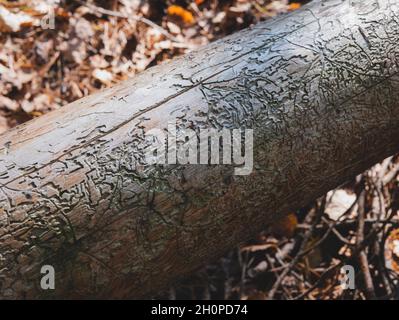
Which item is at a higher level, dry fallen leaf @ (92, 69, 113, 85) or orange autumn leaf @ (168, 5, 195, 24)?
orange autumn leaf @ (168, 5, 195, 24)

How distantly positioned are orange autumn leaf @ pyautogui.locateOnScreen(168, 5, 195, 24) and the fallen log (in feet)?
5.18

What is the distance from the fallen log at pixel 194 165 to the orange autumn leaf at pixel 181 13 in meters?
1.58

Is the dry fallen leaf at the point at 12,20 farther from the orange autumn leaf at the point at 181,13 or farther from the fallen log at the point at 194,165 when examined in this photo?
the fallen log at the point at 194,165

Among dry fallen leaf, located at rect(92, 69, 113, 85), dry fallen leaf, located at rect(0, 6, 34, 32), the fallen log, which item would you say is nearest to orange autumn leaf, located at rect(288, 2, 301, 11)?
dry fallen leaf, located at rect(92, 69, 113, 85)

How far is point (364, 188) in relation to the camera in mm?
2410

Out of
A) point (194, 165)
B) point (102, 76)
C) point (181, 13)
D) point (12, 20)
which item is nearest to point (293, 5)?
point (181, 13)

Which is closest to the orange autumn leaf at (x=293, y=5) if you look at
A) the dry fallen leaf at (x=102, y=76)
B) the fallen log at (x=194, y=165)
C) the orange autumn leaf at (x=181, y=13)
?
the orange autumn leaf at (x=181, y=13)

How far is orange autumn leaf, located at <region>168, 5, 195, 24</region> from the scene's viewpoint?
3178mm

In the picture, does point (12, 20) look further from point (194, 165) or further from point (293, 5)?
point (194, 165)

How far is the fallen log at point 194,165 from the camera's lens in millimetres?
1335

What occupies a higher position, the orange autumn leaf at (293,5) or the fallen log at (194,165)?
the orange autumn leaf at (293,5)

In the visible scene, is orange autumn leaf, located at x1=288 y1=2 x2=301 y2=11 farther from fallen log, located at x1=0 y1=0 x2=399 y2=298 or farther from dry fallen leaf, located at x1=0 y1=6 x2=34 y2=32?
dry fallen leaf, located at x1=0 y1=6 x2=34 y2=32
